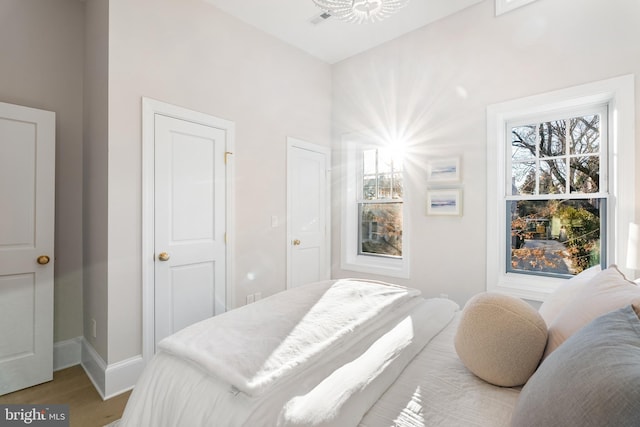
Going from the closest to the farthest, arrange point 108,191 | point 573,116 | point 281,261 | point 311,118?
point 108,191
point 573,116
point 281,261
point 311,118

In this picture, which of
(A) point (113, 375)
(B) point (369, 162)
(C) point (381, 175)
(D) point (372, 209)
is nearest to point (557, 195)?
(C) point (381, 175)

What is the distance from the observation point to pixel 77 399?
2.09 m

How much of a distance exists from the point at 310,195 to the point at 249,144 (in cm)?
102

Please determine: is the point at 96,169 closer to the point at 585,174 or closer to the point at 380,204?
the point at 380,204

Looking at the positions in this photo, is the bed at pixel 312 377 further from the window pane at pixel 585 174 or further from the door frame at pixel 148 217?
the window pane at pixel 585 174

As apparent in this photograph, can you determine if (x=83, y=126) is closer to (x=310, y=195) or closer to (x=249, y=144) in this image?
(x=249, y=144)

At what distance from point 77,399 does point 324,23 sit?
382 centimetres

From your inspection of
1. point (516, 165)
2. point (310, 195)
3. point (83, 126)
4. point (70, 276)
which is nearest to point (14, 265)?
point (70, 276)

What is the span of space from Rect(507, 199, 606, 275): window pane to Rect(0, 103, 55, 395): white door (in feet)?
12.9

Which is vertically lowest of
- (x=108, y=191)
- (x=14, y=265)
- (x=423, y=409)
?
(x=423, y=409)

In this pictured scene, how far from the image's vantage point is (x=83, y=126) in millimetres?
2648

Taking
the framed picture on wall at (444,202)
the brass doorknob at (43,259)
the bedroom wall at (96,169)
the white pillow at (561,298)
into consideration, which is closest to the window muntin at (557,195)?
the framed picture on wall at (444,202)

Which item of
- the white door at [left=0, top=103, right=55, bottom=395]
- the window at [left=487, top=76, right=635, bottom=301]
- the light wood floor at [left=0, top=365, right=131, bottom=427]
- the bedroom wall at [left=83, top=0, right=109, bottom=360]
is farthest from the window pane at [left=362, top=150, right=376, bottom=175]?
the light wood floor at [left=0, top=365, right=131, bottom=427]

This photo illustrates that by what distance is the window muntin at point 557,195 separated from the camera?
243cm
